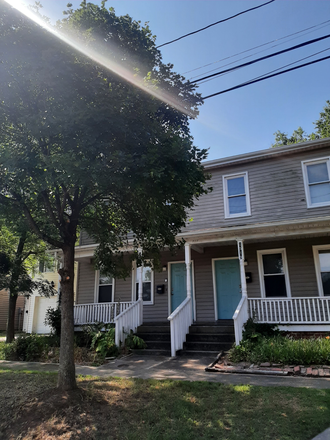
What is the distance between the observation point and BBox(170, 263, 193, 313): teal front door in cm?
1188

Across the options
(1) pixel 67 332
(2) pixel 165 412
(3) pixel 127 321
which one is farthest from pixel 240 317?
(1) pixel 67 332

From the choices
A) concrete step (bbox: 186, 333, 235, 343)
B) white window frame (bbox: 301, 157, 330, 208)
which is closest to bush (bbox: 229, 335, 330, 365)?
concrete step (bbox: 186, 333, 235, 343)

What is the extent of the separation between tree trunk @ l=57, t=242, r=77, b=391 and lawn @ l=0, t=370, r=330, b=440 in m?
0.20

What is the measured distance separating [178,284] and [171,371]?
5.29 m

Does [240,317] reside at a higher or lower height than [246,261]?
lower

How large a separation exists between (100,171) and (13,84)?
6.90 ft

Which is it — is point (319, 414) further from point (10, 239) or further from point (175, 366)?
point (10, 239)

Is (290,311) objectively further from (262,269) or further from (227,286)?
(227,286)

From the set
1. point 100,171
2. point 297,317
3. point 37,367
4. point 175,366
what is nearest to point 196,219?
point 297,317

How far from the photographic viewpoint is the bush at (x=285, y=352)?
6801mm

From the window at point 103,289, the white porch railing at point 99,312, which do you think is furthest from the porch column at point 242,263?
the window at point 103,289

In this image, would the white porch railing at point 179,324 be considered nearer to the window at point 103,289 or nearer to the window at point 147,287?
the window at point 147,287

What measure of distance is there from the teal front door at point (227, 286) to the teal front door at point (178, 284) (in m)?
1.25

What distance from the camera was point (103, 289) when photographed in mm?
13586
